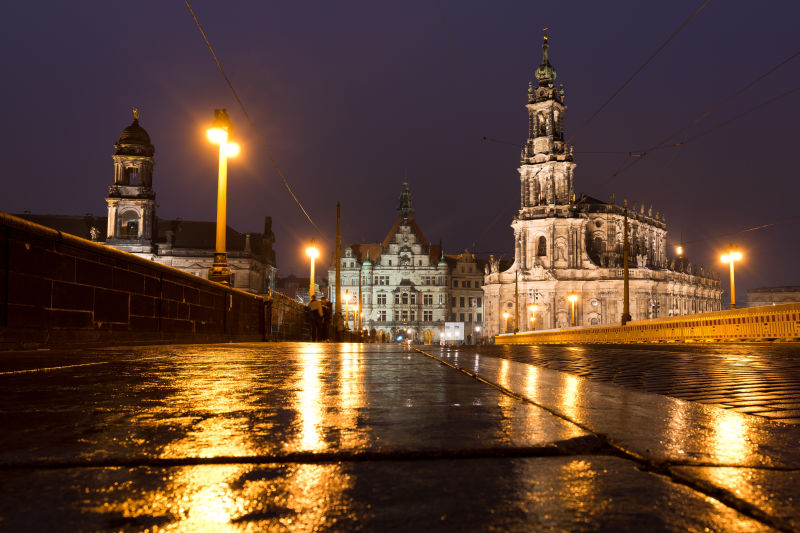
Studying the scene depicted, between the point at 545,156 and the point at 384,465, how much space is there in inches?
2900

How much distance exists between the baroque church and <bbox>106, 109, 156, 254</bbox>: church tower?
40.3 metres

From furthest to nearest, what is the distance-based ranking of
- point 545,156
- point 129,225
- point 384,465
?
point 545,156, point 129,225, point 384,465

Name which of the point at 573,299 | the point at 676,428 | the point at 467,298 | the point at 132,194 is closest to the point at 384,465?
the point at 676,428

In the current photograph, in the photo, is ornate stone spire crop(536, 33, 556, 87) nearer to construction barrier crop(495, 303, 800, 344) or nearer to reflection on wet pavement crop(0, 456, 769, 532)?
construction barrier crop(495, 303, 800, 344)

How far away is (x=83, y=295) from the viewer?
6.49 m

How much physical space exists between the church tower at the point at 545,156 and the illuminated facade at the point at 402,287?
14.3 meters

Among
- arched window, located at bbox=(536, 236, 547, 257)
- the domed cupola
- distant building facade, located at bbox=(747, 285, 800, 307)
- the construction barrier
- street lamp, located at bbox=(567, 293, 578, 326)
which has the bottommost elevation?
the construction barrier

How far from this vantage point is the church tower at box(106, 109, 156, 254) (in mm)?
59625

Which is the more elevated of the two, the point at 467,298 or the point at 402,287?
the point at 402,287

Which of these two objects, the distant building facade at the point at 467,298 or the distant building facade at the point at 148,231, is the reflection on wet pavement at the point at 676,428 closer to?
the distant building facade at the point at 148,231

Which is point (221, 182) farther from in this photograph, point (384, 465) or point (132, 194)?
point (132, 194)

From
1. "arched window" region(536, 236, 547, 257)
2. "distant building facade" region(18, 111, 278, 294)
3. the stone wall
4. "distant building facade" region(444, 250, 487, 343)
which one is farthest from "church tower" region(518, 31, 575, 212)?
the stone wall

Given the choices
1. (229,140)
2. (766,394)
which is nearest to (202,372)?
(766,394)

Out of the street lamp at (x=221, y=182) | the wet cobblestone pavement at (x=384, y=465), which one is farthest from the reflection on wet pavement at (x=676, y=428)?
the street lamp at (x=221, y=182)
